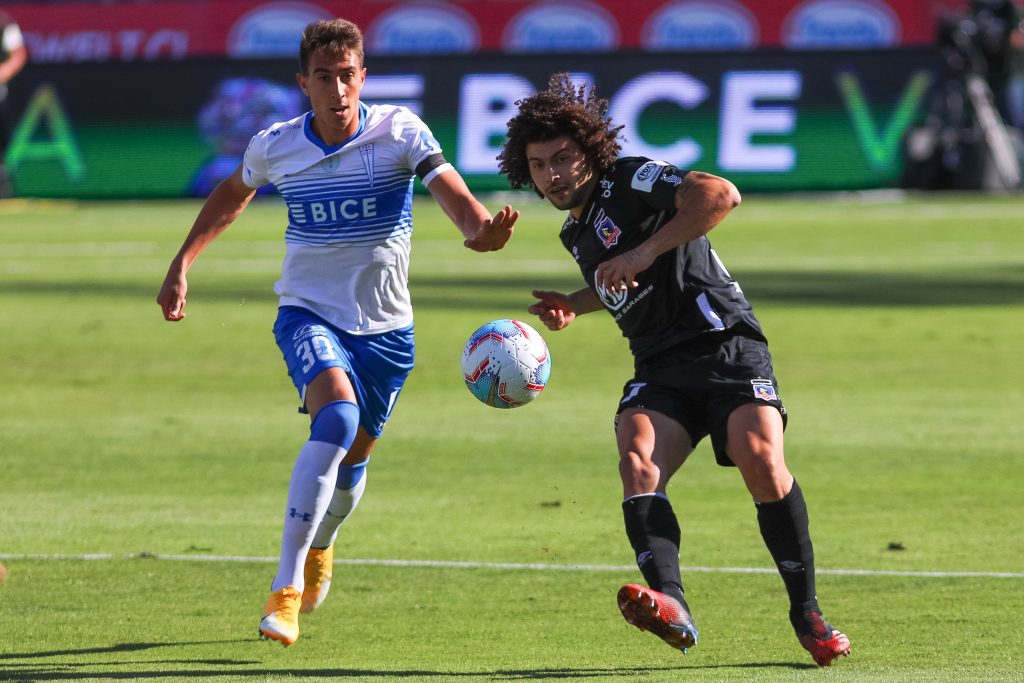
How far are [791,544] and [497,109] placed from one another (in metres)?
27.2

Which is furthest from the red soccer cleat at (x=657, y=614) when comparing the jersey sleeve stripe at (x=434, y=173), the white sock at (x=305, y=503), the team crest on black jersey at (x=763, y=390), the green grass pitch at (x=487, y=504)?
the jersey sleeve stripe at (x=434, y=173)

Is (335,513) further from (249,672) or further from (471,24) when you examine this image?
(471,24)

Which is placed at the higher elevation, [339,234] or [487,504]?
[339,234]

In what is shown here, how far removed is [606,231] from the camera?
7020 millimetres

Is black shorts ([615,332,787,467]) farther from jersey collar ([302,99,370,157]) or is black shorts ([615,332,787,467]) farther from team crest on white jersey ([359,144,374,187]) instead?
jersey collar ([302,99,370,157])

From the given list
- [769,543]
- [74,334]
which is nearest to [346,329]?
[769,543]

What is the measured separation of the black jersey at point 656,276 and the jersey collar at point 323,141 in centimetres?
112

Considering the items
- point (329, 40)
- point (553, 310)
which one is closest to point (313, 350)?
point (553, 310)

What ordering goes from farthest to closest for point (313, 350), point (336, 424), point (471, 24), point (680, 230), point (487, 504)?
point (471, 24)
point (487, 504)
point (313, 350)
point (336, 424)
point (680, 230)

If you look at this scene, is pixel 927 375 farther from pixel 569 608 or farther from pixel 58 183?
pixel 58 183

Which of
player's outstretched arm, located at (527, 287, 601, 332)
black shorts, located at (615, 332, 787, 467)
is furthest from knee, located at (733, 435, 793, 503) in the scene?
player's outstretched arm, located at (527, 287, 601, 332)

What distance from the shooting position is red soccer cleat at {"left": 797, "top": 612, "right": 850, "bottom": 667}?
21.2 feet

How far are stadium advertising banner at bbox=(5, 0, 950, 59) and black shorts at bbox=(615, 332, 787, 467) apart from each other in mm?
31163

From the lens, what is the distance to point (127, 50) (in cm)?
3912
